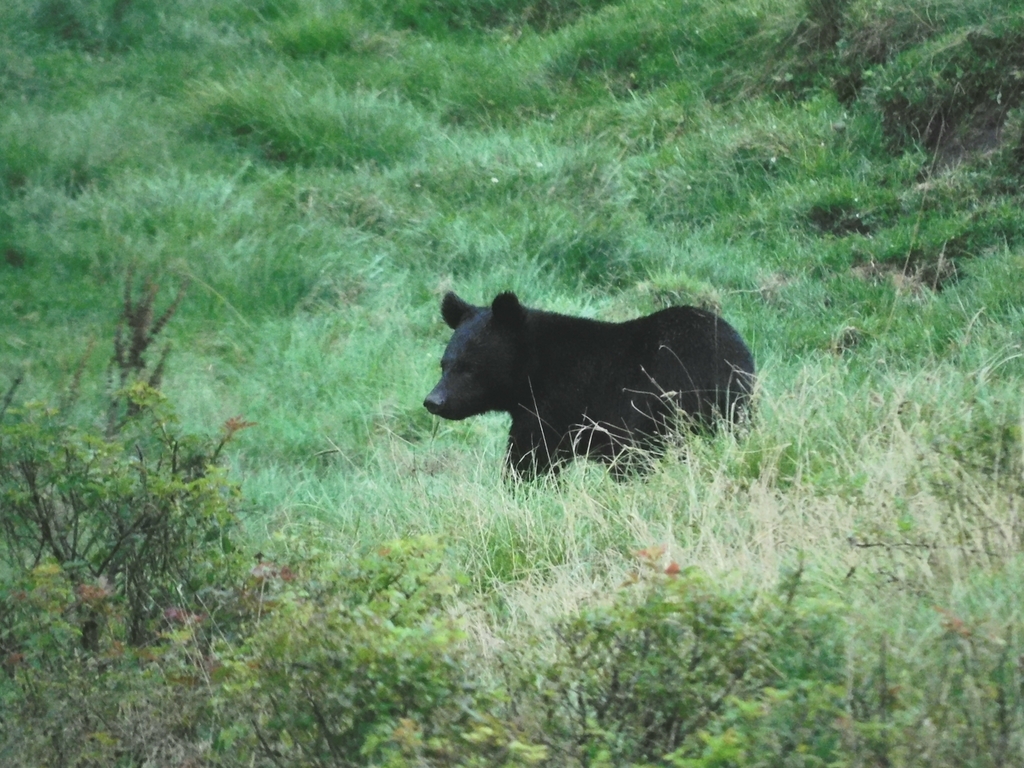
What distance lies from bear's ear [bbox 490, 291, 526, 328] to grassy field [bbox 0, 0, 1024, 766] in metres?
0.93

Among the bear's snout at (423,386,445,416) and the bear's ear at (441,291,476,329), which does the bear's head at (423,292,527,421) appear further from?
the bear's ear at (441,291,476,329)

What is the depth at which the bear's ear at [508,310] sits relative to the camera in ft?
24.5

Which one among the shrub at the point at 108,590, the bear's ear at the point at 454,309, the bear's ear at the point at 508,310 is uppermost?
the bear's ear at the point at 508,310

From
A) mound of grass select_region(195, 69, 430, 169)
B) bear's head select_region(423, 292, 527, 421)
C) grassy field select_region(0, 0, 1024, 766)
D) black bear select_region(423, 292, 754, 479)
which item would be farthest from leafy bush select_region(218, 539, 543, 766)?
mound of grass select_region(195, 69, 430, 169)

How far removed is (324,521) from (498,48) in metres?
11.1

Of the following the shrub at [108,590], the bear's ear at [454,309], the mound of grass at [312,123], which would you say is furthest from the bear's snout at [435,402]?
the mound of grass at [312,123]

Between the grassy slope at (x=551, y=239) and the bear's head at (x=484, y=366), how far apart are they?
0.47m

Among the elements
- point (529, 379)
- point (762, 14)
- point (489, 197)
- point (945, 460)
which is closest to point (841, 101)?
point (762, 14)

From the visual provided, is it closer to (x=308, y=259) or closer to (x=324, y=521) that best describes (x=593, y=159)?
(x=308, y=259)

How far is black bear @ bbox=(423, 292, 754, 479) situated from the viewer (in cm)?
691

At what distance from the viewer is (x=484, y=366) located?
764 cm

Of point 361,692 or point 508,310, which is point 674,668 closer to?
point 361,692

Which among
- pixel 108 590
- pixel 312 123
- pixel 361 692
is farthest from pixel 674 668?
pixel 312 123

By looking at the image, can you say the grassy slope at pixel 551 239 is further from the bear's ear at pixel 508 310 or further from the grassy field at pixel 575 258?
the bear's ear at pixel 508 310
